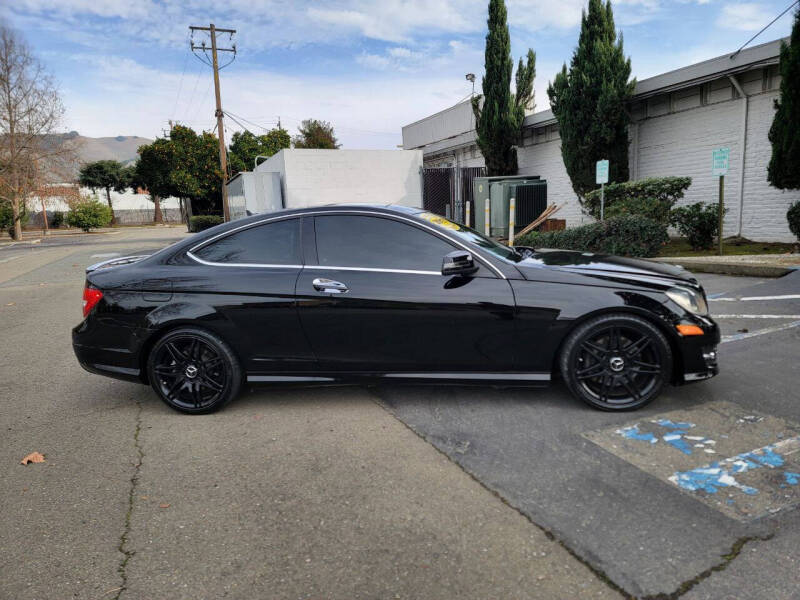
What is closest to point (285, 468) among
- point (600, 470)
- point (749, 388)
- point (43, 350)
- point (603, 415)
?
point (600, 470)

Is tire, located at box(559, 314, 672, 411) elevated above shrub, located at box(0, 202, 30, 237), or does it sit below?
below

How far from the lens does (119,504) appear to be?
9.27 ft

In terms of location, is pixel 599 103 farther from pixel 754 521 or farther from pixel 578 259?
pixel 754 521

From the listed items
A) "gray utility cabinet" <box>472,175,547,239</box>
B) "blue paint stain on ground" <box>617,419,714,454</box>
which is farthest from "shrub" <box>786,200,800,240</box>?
"blue paint stain on ground" <box>617,419,714,454</box>

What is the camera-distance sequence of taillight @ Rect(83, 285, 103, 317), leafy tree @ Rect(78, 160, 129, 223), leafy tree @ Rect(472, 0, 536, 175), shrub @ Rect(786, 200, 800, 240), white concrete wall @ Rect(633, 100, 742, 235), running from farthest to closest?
leafy tree @ Rect(78, 160, 129, 223) → leafy tree @ Rect(472, 0, 536, 175) → white concrete wall @ Rect(633, 100, 742, 235) → shrub @ Rect(786, 200, 800, 240) → taillight @ Rect(83, 285, 103, 317)

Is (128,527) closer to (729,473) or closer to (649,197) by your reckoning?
(729,473)

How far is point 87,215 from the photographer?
4653 centimetres

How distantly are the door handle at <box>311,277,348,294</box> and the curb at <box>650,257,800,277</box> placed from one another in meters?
7.27

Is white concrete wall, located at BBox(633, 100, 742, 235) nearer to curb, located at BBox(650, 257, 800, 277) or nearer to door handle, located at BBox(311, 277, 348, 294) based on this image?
curb, located at BBox(650, 257, 800, 277)

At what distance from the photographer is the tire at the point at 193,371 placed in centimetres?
397

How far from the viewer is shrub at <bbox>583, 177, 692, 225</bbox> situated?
11234 millimetres

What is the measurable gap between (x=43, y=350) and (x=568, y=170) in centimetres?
1312

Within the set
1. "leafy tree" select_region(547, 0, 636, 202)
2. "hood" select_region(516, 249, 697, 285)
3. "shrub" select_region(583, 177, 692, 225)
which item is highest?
"leafy tree" select_region(547, 0, 636, 202)

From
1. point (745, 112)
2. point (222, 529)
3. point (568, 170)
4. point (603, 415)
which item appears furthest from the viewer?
point (568, 170)
